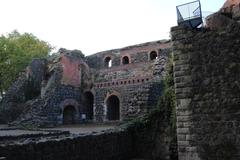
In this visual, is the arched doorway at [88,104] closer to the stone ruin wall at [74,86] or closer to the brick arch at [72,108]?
the stone ruin wall at [74,86]

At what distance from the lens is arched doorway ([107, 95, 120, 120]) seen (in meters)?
23.7

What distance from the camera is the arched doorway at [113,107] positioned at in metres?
23.7

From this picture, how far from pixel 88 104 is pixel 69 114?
2.17 m

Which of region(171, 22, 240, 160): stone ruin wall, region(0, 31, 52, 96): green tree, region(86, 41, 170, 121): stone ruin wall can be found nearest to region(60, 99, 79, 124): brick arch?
region(86, 41, 170, 121): stone ruin wall

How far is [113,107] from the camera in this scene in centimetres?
2436

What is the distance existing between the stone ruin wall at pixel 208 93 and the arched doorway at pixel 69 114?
613 inches

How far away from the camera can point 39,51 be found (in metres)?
38.3

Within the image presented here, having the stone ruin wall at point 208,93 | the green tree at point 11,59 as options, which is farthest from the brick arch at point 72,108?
the stone ruin wall at point 208,93

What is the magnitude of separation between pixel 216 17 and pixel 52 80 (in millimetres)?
16194

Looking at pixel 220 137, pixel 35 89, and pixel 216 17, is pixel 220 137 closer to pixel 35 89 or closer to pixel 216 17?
pixel 216 17

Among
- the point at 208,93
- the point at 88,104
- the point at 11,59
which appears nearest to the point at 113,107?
the point at 88,104

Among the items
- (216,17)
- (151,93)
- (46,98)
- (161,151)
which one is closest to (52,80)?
(46,98)

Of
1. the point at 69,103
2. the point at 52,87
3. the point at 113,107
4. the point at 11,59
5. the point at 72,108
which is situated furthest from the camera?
the point at 11,59

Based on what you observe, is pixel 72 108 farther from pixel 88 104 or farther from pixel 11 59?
pixel 11 59
